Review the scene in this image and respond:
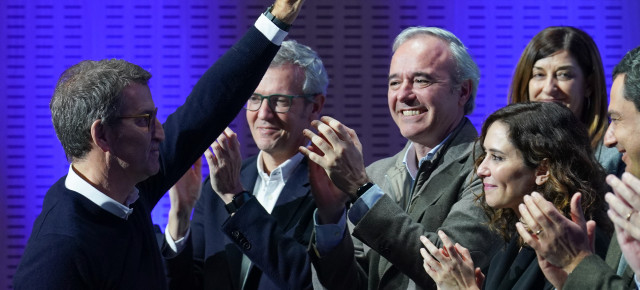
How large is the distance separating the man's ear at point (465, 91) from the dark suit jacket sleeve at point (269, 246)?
2.30 ft

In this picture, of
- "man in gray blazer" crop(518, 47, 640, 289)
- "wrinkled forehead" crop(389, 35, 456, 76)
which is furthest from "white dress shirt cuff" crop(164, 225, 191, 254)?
"man in gray blazer" crop(518, 47, 640, 289)

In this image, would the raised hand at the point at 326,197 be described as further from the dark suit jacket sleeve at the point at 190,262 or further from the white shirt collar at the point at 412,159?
the dark suit jacket sleeve at the point at 190,262

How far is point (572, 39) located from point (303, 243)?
3.94ft

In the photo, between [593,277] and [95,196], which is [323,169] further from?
[593,277]

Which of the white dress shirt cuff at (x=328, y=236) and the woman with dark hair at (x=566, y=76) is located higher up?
the woman with dark hair at (x=566, y=76)

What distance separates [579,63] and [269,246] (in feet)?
4.21

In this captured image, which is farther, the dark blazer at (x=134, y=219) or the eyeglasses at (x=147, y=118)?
the eyeglasses at (x=147, y=118)

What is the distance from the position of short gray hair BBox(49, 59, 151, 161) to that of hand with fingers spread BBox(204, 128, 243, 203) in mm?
765

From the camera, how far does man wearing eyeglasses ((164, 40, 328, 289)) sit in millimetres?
2758

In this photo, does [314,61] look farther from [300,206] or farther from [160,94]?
[160,94]

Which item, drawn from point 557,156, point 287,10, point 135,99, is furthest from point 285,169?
point 557,156

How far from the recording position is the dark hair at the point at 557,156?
2.23 m

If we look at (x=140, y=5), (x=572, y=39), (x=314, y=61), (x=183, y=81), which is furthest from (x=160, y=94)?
(x=572, y=39)

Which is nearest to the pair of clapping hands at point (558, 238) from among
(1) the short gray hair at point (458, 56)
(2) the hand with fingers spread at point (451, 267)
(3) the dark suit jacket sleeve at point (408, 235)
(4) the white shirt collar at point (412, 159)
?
(2) the hand with fingers spread at point (451, 267)
